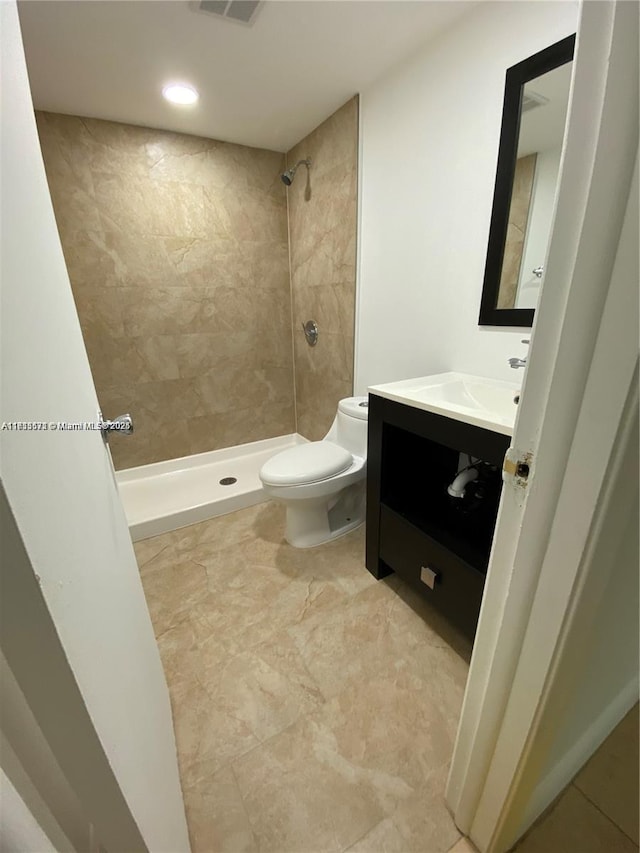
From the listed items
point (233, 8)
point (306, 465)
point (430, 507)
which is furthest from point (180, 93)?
point (430, 507)

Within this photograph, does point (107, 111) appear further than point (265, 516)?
No

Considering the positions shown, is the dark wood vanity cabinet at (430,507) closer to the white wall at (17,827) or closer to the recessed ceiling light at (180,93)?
the white wall at (17,827)

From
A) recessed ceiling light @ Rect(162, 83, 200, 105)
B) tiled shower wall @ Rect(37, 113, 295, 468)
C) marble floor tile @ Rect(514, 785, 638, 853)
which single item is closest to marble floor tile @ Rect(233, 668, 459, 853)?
marble floor tile @ Rect(514, 785, 638, 853)

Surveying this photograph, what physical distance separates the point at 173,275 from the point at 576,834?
9.31 ft

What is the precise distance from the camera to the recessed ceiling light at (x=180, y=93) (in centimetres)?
158

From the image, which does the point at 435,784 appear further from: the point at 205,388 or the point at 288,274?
the point at 288,274

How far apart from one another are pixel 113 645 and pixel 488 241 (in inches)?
63.1

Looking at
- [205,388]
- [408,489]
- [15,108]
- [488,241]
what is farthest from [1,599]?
[205,388]

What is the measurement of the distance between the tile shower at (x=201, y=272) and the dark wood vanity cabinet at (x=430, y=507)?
88 cm

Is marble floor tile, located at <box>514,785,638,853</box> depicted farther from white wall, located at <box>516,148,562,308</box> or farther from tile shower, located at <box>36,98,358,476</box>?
tile shower, located at <box>36,98,358,476</box>

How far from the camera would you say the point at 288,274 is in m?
2.53

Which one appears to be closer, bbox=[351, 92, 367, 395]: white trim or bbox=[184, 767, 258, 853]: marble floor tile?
bbox=[184, 767, 258, 853]: marble floor tile

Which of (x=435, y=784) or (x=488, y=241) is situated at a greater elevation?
(x=488, y=241)

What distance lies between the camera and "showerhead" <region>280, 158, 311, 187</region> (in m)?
2.08
